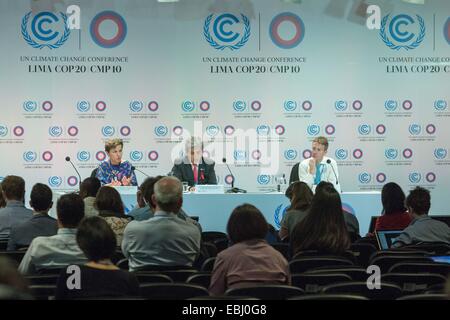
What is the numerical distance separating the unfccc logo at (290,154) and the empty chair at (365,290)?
7.40 m

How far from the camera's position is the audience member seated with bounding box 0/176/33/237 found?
580cm

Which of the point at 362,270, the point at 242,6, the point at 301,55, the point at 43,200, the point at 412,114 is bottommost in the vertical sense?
the point at 362,270

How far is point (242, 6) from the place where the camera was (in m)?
10.8

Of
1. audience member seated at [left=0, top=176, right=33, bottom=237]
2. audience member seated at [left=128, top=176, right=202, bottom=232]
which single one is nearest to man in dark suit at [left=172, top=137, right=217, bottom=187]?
audience member seated at [left=128, top=176, right=202, bottom=232]

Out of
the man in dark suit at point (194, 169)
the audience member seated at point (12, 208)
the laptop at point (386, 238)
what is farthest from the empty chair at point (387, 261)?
the man in dark suit at point (194, 169)

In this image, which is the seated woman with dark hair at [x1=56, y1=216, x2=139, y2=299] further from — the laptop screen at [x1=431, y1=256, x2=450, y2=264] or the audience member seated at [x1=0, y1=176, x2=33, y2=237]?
the audience member seated at [x1=0, y1=176, x2=33, y2=237]

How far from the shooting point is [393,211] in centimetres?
622

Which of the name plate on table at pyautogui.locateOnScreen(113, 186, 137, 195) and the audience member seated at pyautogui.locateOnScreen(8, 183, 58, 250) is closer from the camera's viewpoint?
the audience member seated at pyautogui.locateOnScreen(8, 183, 58, 250)

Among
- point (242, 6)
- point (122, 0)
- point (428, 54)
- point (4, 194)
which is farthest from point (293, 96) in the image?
point (4, 194)

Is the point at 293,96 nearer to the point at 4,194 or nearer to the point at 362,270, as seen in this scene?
the point at 4,194

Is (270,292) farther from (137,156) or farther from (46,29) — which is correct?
(46,29)

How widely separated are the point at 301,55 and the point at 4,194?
6.16 m

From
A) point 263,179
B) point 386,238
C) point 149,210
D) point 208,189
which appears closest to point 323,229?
point 386,238

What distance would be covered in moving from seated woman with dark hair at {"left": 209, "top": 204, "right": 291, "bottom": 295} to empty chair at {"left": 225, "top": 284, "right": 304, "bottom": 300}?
529 mm
